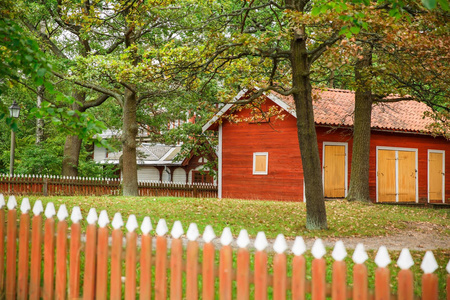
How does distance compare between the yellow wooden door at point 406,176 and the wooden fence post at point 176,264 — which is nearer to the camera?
the wooden fence post at point 176,264

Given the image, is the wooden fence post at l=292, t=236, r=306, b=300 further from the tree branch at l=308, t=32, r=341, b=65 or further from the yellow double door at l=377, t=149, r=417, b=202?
the yellow double door at l=377, t=149, r=417, b=202

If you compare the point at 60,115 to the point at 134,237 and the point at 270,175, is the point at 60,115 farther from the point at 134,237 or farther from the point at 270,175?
the point at 270,175

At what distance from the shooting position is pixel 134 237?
456 cm

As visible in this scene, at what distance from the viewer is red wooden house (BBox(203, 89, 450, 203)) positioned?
77.5 feet

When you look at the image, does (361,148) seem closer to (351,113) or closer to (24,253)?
(351,113)

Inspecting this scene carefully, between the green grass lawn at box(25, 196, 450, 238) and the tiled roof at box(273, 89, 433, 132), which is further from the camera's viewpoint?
the tiled roof at box(273, 89, 433, 132)

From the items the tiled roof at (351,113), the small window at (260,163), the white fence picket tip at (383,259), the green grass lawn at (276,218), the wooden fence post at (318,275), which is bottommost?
the green grass lawn at (276,218)

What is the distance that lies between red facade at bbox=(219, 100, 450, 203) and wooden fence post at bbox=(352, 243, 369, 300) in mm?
19551

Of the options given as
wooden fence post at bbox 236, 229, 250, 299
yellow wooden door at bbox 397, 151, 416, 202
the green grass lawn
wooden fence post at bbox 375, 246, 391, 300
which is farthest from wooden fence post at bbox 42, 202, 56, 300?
yellow wooden door at bbox 397, 151, 416, 202

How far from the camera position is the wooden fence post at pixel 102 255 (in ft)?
15.6

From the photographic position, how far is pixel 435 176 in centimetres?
2680

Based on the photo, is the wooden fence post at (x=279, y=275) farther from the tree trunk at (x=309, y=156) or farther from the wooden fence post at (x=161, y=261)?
the tree trunk at (x=309, y=156)

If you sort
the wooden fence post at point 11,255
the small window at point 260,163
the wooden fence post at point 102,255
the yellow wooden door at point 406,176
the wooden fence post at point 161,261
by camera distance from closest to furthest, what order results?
the wooden fence post at point 161,261
the wooden fence post at point 102,255
the wooden fence post at point 11,255
the small window at point 260,163
the yellow wooden door at point 406,176

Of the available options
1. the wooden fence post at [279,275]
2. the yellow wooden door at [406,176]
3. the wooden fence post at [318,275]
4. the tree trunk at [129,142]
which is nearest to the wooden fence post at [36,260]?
the wooden fence post at [279,275]
